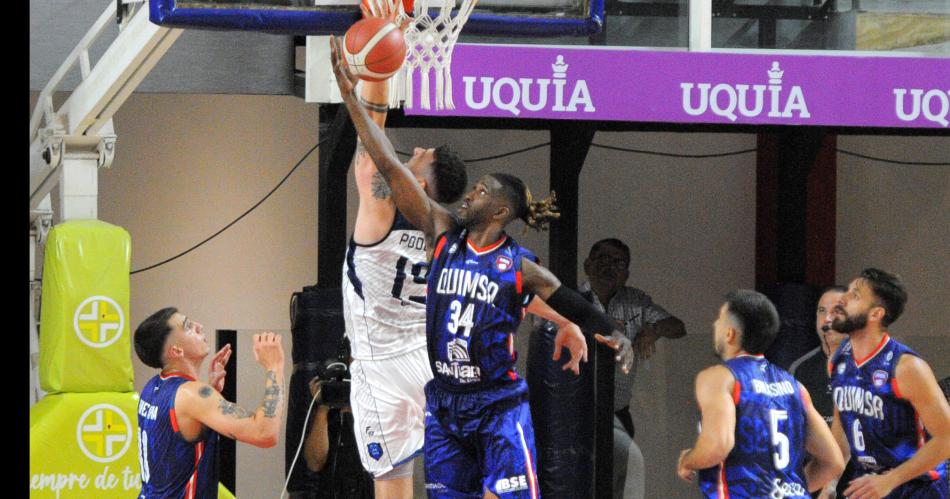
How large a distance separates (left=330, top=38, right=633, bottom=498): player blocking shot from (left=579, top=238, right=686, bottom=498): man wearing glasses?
197 cm

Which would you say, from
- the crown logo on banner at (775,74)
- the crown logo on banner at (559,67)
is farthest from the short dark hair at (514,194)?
the crown logo on banner at (775,74)

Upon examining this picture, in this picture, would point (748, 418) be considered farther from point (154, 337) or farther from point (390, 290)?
point (154, 337)

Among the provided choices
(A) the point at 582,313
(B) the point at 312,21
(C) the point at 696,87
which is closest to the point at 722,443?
(A) the point at 582,313

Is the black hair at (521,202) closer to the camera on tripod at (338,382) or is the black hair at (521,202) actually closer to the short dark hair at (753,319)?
the short dark hair at (753,319)

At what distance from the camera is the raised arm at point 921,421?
5.60 meters

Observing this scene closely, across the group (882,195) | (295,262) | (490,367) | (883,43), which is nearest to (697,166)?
(882,195)

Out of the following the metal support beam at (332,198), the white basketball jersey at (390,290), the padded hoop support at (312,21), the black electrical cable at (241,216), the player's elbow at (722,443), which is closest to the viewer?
the player's elbow at (722,443)

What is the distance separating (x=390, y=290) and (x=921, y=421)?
8.10 ft

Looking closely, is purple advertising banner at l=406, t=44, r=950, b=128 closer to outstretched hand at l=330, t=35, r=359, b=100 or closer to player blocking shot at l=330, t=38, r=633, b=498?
player blocking shot at l=330, t=38, r=633, b=498

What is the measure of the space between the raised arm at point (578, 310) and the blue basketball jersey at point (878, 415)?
52.2 inches

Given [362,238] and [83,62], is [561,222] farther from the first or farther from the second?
[83,62]

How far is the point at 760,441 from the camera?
4895mm

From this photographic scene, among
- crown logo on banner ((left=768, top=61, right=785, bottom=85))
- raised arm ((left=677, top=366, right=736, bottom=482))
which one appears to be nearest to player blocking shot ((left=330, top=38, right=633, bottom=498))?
raised arm ((left=677, top=366, right=736, bottom=482))

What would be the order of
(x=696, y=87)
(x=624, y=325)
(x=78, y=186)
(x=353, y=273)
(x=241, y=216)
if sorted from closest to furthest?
(x=353, y=273), (x=78, y=186), (x=624, y=325), (x=696, y=87), (x=241, y=216)
